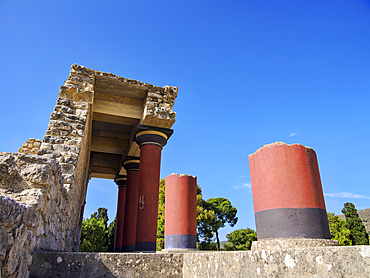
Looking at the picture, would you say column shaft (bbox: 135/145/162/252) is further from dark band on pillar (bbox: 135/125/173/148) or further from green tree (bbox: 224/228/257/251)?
green tree (bbox: 224/228/257/251)

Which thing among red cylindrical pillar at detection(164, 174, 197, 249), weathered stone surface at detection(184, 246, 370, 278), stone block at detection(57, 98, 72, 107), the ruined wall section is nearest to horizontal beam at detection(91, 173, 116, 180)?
red cylindrical pillar at detection(164, 174, 197, 249)

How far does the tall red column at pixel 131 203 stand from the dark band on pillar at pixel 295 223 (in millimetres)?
6709

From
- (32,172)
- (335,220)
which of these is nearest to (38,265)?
(32,172)

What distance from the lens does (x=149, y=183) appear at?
6.61m

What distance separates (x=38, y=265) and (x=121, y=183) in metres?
9.15

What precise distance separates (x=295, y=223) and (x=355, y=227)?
19.5 metres

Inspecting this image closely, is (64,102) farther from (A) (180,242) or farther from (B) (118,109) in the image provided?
(A) (180,242)

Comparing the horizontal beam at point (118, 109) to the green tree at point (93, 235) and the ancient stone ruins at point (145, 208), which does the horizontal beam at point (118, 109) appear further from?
the green tree at point (93, 235)

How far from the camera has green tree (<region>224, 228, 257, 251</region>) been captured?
21234 mm

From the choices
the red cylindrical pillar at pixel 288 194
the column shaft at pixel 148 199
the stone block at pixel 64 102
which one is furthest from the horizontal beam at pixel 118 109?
the red cylindrical pillar at pixel 288 194

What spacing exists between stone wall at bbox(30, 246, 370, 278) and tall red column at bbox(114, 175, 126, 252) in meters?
8.69

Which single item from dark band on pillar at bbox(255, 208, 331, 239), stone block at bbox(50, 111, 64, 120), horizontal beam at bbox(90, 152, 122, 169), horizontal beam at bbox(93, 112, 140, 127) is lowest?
dark band on pillar at bbox(255, 208, 331, 239)

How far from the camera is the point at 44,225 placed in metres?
2.38

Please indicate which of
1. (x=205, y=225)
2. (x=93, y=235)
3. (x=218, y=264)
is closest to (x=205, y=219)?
(x=205, y=225)
